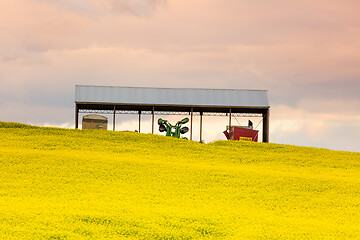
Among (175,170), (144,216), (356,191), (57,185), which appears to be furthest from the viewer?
(175,170)

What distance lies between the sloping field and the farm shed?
50.4 feet

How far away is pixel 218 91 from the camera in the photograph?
5862cm

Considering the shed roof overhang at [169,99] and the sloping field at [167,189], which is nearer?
the sloping field at [167,189]

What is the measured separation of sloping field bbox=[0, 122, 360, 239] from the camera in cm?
1633

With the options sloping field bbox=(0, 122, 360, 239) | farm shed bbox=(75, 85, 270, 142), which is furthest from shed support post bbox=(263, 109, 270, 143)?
sloping field bbox=(0, 122, 360, 239)

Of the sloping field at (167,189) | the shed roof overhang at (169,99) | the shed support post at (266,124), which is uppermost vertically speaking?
the shed roof overhang at (169,99)

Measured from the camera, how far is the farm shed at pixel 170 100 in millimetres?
56812

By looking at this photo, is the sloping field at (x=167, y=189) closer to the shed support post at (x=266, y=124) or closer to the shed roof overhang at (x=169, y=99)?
the shed roof overhang at (x=169, y=99)

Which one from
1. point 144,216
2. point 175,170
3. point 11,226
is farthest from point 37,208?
point 175,170

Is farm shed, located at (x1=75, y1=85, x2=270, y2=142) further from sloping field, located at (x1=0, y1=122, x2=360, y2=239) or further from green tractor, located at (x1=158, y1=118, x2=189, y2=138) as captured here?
sloping field, located at (x1=0, y1=122, x2=360, y2=239)

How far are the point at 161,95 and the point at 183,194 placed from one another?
3609 centimetres

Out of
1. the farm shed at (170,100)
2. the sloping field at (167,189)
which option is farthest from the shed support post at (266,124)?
the sloping field at (167,189)

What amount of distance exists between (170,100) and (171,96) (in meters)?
0.71

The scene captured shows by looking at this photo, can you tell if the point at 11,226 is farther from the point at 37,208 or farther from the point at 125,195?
the point at 125,195
